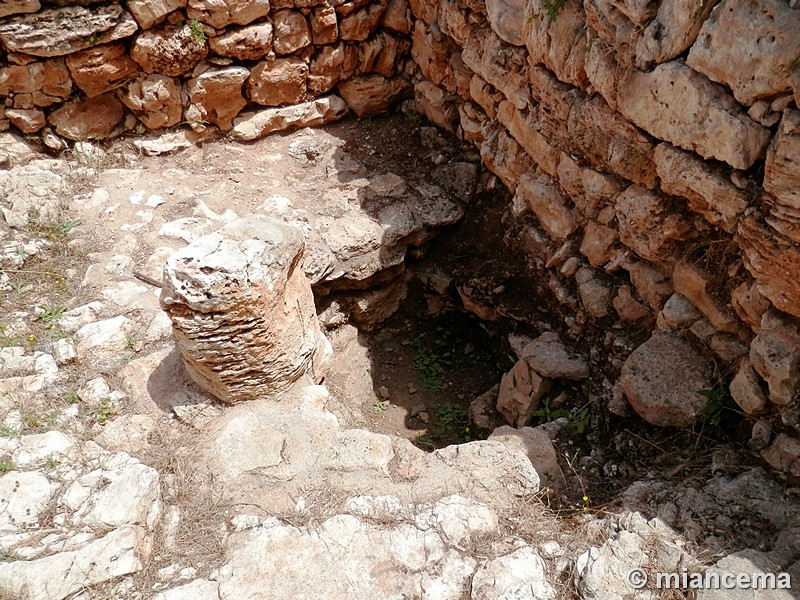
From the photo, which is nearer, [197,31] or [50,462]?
[50,462]

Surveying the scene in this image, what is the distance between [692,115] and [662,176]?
0.37 meters

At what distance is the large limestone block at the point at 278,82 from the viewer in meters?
5.23

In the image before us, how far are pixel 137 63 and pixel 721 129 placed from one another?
409 centimetres

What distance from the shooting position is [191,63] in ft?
16.4

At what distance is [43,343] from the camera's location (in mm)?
3930

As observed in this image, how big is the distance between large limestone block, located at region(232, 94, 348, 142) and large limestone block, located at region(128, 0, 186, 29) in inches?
37.5

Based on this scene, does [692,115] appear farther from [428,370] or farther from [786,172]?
[428,370]

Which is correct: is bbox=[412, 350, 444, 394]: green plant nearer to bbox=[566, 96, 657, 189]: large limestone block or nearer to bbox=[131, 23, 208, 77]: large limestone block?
bbox=[566, 96, 657, 189]: large limestone block

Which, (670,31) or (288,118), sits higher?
(670,31)

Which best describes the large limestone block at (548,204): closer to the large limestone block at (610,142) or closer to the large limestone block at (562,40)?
the large limestone block at (610,142)

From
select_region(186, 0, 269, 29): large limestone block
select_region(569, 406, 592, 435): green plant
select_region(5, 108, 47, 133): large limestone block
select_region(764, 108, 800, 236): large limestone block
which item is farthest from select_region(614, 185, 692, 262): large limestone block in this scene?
select_region(5, 108, 47, 133): large limestone block

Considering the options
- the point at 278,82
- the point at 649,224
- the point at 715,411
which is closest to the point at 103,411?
the point at 278,82

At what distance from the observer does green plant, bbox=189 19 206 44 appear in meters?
4.82

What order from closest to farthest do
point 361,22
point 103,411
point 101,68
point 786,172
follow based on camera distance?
1. point 786,172
2. point 103,411
3. point 101,68
4. point 361,22
